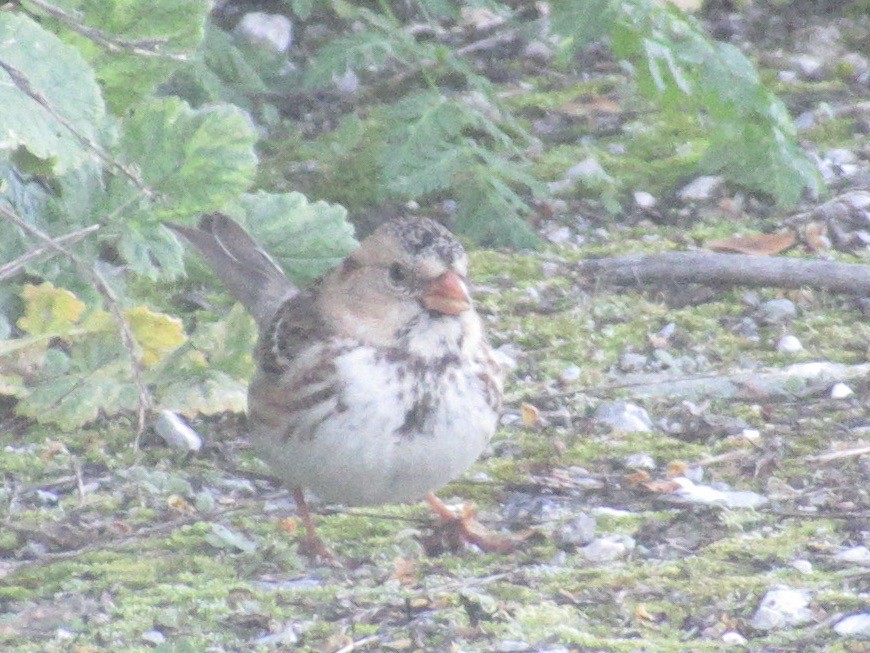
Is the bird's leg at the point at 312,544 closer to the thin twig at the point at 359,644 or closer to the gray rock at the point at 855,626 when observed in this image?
the thin twig at the point at 359,644

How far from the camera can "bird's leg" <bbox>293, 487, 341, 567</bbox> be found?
3.60 m

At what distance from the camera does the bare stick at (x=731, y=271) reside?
192 inches

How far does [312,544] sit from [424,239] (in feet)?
2.38

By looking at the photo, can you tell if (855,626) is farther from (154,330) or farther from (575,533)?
(154,330)

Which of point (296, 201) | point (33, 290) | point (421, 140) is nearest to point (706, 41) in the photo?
point (421, 140)

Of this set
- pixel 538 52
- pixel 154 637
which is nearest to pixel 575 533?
pixel 154 637

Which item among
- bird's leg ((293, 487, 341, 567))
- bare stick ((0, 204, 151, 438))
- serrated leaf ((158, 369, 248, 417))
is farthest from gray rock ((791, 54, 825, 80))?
bare stick ((0, 204, 151, 438))

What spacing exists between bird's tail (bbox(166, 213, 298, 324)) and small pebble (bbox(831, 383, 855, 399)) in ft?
4.86

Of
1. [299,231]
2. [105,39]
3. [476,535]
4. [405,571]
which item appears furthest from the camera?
[299,231]

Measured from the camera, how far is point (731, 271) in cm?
496

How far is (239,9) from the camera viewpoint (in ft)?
21.4

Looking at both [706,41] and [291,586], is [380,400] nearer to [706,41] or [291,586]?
[291,586]

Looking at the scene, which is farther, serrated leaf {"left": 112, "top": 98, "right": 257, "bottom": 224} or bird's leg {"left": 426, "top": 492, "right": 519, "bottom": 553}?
serrated leaf {"left": 112, "top": 98, "right": 257, "bottom": 224}

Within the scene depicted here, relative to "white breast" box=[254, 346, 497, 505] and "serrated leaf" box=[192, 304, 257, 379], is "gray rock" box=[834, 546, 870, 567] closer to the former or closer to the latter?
"white breast" box=[254, 346, 497, 505]
